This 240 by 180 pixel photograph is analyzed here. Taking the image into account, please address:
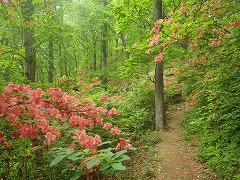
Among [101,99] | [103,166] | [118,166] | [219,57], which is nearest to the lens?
[118,166]

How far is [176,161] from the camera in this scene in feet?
18.6

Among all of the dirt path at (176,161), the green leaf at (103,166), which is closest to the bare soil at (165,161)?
the dirt path at (176,161)

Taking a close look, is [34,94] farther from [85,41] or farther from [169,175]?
[85,41]

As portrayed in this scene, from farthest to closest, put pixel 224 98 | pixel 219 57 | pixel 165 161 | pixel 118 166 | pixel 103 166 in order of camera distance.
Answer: pixel 165 161
pixel 219 57
pixel 224 98
pixel 103 166
pixel 118 166

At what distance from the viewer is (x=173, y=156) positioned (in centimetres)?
597

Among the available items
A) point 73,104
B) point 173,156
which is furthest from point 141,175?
point 73,104

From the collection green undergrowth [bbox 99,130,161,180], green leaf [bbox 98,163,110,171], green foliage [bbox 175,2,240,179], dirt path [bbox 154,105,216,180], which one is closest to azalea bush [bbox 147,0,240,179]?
green foliage [bbox 175,2,240,179]

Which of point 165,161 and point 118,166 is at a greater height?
point 118,166

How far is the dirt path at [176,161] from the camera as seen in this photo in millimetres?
4820

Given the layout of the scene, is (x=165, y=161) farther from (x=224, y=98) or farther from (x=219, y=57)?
(x=219, y=57)

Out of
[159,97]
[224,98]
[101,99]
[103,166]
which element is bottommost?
[103,166]

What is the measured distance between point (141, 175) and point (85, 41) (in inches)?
642

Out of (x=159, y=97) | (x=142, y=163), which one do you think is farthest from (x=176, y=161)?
(x=159, y=97)

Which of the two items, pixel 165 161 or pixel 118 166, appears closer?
pixel 118 166
